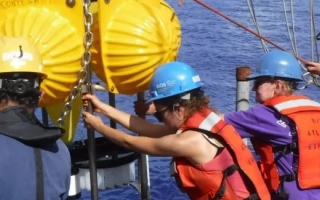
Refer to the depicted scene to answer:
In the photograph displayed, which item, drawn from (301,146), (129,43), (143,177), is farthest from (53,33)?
(301,146)

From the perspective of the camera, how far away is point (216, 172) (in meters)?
2.73

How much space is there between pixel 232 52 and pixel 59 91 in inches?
354

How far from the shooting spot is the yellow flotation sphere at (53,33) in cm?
270

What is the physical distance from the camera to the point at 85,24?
9.21 ft

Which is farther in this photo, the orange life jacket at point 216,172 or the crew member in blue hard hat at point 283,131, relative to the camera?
the crew member in blue hard hat at point 283,131

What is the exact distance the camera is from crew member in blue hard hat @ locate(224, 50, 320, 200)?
3.15 m

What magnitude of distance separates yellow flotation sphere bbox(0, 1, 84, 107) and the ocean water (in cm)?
276

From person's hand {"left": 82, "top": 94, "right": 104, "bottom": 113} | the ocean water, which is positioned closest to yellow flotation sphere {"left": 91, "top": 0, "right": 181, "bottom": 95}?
person's hand {"left": 82, "top": 94, "right": 104, "bottom": 113}

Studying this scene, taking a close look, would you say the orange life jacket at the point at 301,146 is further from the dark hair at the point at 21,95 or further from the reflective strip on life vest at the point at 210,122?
the dark hair at the point at 21,95

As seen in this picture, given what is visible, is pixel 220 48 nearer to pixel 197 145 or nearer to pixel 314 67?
pixel 314 67

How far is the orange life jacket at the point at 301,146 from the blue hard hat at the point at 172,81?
55 centimetres

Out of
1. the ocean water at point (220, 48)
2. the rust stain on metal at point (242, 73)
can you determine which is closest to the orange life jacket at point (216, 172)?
the rust stain on metal at point (242, 73)

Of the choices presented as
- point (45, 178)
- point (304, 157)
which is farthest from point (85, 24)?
point (304, 157)

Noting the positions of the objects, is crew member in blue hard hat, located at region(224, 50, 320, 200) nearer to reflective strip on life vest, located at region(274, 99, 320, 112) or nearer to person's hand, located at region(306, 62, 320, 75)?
reflective strip on life vest, located at region(274, 99, 320, 112)
